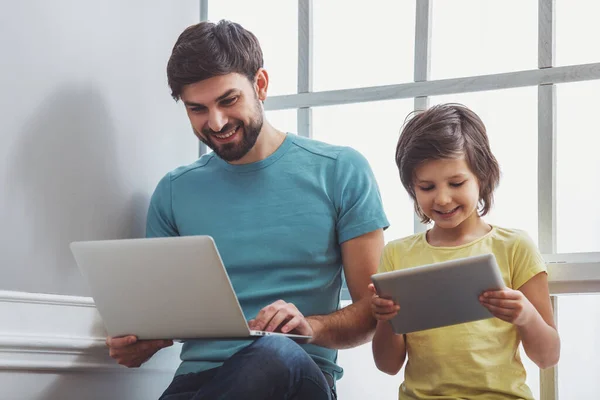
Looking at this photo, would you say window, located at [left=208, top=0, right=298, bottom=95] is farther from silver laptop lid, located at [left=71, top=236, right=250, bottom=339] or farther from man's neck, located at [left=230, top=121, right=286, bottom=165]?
silver laptop lid, located at [left=71, top=236, right=250, bottom=339]

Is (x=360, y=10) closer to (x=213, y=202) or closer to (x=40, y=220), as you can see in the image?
(x=213, y=202)

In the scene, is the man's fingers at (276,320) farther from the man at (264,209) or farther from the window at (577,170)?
the window at (577,170)

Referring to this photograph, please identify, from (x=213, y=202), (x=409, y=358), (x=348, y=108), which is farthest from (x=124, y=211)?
(x=409, y=358)

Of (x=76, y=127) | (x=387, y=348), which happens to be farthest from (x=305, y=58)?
(x=387, y=348)

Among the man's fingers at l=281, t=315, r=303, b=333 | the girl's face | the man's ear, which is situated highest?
the man's ear

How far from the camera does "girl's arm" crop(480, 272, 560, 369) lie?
155 cm

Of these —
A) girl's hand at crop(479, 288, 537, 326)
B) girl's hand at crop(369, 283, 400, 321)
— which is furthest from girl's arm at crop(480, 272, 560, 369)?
girl's hand at crop(369, 283, 400, 321)

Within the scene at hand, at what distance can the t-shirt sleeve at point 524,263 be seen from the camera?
175cm

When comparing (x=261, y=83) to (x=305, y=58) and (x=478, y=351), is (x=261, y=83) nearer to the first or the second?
(x=305, y=58)

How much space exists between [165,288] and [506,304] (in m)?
0.63

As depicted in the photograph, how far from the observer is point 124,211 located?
7.11 feet

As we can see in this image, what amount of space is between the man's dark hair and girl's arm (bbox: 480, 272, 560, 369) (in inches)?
32.8

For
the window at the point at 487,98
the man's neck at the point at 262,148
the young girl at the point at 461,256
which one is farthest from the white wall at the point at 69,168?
the young girl at the point at 461,256

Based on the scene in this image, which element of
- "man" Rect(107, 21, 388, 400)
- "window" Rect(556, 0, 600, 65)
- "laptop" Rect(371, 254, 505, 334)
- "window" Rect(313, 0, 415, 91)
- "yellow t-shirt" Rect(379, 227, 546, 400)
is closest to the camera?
"laptop" Rect(371, 254, 505, 334)
